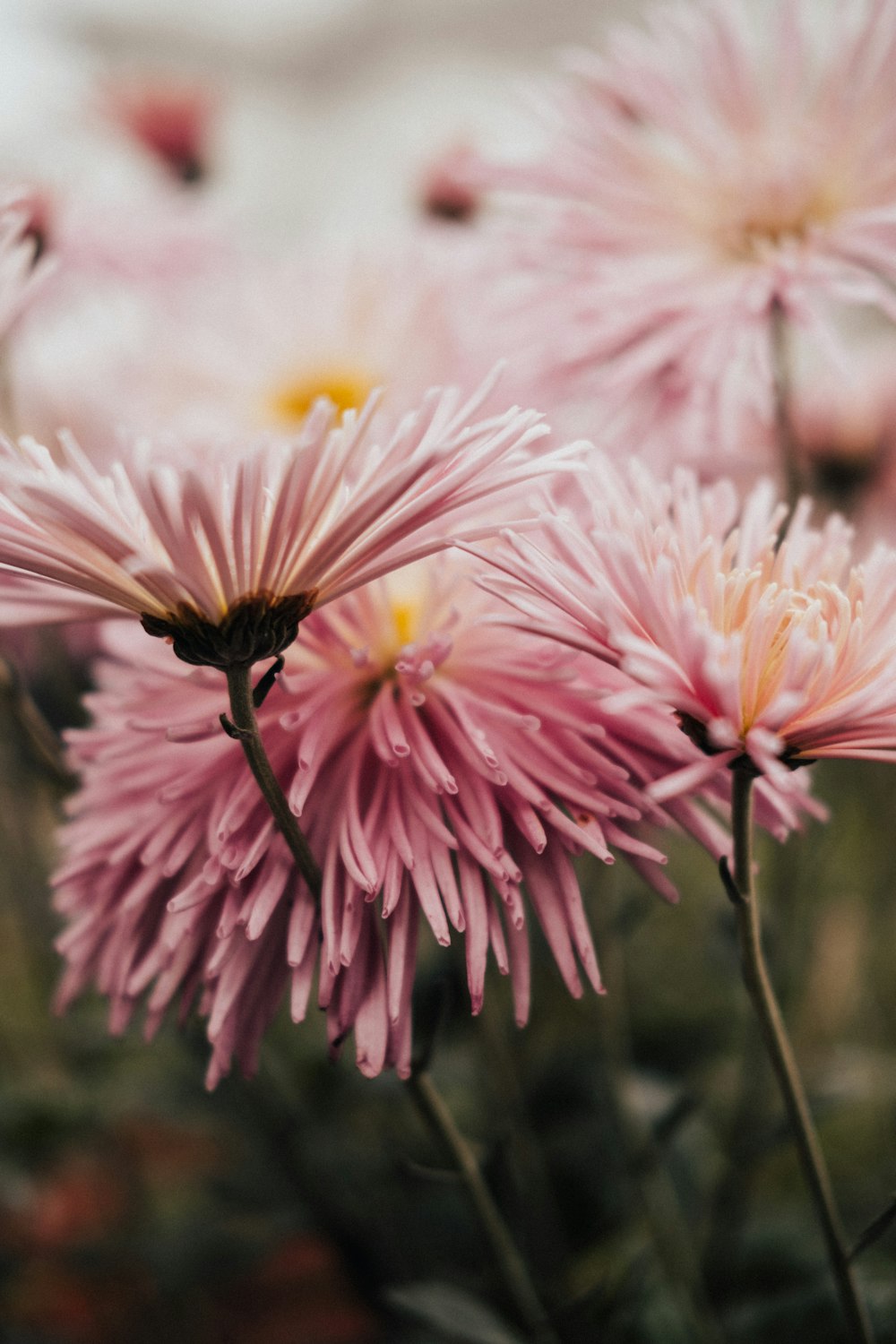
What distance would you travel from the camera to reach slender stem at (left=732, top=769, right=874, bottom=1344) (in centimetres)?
22

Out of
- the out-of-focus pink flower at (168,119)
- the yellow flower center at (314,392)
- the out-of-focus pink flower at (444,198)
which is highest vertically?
the out-of-focus pink flower at (168,119)

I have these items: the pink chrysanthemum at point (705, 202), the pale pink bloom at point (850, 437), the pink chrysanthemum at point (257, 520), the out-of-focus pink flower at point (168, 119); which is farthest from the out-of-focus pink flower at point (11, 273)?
the out-of-focus pink flower at point (168, 119)

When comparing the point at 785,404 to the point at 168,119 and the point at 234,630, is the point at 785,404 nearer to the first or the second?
the point at 234,630

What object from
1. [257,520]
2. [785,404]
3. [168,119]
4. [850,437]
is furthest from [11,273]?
[168,119]

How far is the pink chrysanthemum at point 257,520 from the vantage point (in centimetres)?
21

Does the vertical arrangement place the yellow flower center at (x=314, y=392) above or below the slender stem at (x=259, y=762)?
above

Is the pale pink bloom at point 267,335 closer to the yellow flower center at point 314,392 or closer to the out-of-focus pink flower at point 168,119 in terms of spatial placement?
the yellow flower center at point 314,392

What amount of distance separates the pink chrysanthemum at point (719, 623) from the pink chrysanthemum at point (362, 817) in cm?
2

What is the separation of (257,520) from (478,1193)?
0.62ft

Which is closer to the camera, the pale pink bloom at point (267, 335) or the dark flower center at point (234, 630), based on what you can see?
the dark flower center at point (234, 630)

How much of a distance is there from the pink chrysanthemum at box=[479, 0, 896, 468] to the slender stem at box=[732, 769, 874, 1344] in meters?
0.18

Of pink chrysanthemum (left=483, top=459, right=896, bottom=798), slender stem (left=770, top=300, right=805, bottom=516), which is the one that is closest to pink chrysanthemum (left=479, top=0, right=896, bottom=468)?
slender stem (left=770, top=300, right=805, bottom=516)

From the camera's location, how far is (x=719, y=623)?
0.78 ft

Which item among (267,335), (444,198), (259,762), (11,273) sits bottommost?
(259,762)
